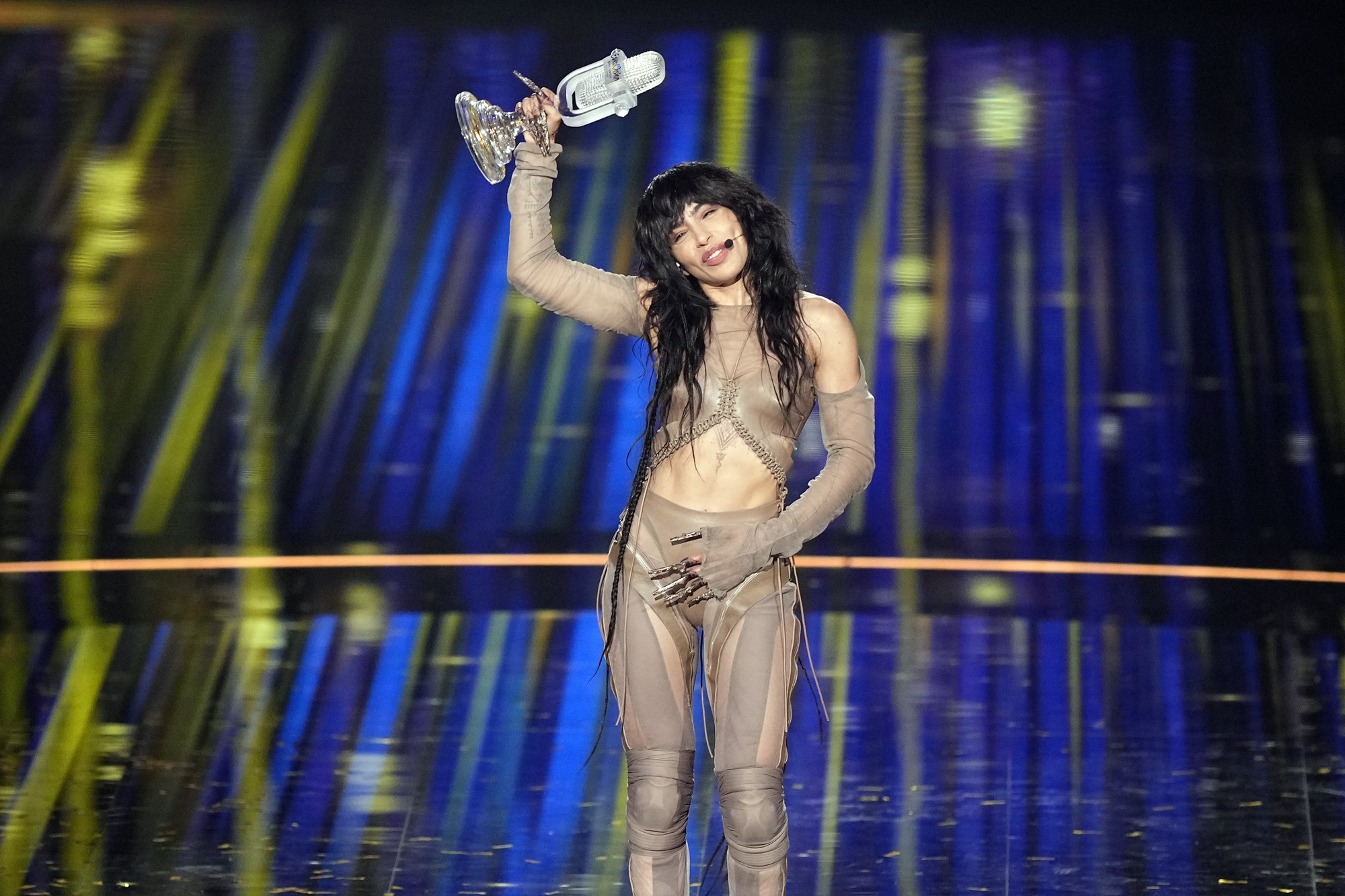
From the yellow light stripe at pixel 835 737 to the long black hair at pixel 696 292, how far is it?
0.95 meters

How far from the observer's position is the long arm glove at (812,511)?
9.21ft

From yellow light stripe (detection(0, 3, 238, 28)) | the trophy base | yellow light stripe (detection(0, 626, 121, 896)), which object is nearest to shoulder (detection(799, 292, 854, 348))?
the trophy base

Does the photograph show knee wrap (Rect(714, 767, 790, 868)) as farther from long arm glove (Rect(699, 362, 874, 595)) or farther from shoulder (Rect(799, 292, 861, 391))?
shoulder (Rect(799, 292, 861, 391))

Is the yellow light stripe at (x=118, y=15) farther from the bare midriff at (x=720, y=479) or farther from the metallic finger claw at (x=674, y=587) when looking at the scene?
the metallic finger claw at (x=674, y=587)

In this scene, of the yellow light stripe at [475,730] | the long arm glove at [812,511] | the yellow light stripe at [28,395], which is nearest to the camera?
the long arm glove at [812,511]

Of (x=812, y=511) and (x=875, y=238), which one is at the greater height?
(x=875, y=238)

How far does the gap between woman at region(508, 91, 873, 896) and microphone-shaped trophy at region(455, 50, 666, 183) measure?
4 centimetres

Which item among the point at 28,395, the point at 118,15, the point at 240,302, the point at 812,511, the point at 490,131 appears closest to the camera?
the point at 812,511

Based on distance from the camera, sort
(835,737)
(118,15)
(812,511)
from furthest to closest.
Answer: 1. (118,15)
2. (835,737)
3. (812,511)

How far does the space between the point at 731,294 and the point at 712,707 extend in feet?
2.05

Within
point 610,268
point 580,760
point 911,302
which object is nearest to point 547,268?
point 580,760

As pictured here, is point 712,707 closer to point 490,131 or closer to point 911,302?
point 490,131

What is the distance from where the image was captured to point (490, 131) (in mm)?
2932

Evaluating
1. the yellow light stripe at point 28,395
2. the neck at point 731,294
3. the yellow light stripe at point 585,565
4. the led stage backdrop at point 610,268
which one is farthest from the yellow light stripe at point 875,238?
the neck at point 731,294
